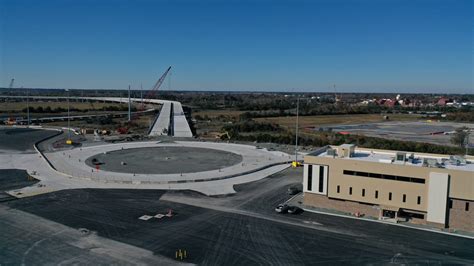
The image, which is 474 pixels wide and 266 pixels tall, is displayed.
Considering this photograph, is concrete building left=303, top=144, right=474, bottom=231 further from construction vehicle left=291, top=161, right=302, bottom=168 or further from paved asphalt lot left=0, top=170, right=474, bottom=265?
construction vehicle left=291, top=161, right=302, bottom=168

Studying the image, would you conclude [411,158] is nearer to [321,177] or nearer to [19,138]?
[321,177]

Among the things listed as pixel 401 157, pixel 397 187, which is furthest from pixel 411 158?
pixel 397 187

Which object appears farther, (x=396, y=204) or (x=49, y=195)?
(x=49, y=195)

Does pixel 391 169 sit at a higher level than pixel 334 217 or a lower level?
higher

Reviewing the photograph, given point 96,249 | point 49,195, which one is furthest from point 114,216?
point 49,195

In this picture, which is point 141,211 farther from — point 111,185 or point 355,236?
point 355,236
